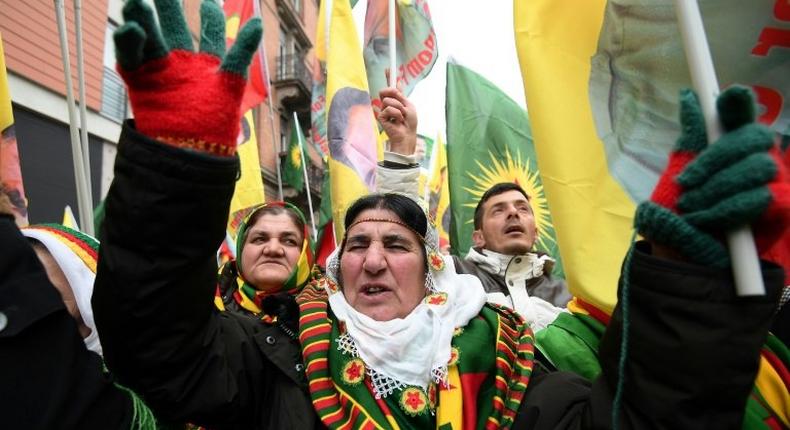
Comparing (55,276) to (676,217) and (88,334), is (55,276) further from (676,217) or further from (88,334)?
(676,217)

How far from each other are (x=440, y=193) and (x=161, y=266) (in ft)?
19.3

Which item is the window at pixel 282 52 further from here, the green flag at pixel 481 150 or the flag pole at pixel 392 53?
the flag pole at pixel 392 53

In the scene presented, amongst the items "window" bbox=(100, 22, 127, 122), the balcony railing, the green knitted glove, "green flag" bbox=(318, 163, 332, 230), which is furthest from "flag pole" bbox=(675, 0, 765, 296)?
the balcony railing

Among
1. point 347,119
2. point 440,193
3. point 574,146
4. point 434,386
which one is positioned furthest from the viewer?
point 440,193

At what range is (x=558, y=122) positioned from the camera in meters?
1.48

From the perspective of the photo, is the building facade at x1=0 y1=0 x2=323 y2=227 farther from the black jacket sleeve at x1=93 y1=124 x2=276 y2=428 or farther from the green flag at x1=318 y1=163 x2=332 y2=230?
the black jacket sleeve at x1=93 y1=124 x2=276 y2=428

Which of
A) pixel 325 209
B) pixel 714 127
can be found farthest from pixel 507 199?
pixel 714 127

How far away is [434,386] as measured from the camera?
62.3 inches

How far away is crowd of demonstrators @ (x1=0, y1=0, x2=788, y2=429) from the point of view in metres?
0.91

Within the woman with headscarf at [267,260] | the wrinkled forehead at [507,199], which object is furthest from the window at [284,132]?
the wrinkled forehead at [507,199]

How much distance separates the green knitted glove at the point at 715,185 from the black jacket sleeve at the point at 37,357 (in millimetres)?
1153

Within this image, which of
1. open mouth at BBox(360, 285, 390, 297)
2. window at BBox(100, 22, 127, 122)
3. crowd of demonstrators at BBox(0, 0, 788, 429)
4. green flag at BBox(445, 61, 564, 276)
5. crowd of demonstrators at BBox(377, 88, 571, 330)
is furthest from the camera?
window at BBox(100, 22, 127, 122)

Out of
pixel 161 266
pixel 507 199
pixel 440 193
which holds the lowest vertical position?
pixel 440 193

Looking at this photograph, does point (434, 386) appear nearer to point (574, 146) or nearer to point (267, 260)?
point (574, 146)
